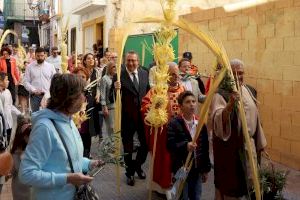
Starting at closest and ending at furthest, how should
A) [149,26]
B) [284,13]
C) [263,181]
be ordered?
1. [263,181]
2. [284,13]
3. [149,26]

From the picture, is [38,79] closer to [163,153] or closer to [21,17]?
[163,153]

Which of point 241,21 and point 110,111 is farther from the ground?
point 241,21

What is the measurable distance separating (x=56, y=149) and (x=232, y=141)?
221cm

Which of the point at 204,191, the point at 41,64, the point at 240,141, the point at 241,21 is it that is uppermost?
the point at 241,21

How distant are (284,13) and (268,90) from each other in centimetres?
127

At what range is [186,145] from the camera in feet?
16.1

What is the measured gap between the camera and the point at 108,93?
7.93m

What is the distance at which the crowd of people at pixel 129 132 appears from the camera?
2963 mm

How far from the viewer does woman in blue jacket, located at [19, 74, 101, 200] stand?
2.91m

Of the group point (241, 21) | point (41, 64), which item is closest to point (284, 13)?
point (241, 21)

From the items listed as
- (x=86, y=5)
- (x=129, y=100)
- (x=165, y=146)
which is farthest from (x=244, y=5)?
(x=86, y=5)

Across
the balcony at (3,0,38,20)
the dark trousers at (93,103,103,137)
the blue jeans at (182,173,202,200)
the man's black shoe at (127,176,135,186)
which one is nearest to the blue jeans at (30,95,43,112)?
the dark trousers at (93,103,103,137)

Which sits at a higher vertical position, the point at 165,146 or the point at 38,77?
the point at 38,77

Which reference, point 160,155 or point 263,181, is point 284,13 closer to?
point 160,155
